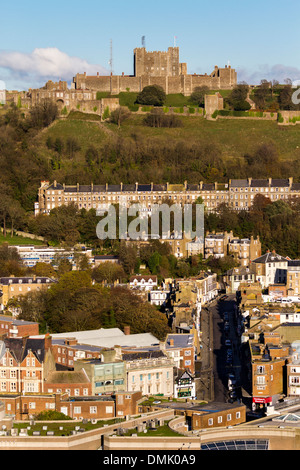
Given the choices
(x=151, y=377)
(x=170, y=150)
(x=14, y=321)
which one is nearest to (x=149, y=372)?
(x=151, y=377)

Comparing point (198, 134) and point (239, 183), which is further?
point (198, 134)

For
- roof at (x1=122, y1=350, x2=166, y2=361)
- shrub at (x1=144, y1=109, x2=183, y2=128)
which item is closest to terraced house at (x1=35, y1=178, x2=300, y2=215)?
shrub at (x1=144, y1=109, x2=183, y2=128)

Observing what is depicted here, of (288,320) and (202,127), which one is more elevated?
(202,127)

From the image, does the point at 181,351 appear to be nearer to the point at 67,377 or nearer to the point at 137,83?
the point at 67,377

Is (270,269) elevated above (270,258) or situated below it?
below

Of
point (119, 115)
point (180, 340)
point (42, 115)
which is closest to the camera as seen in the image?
point (180, 340)

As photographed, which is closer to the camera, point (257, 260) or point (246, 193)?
point (257, 260)
